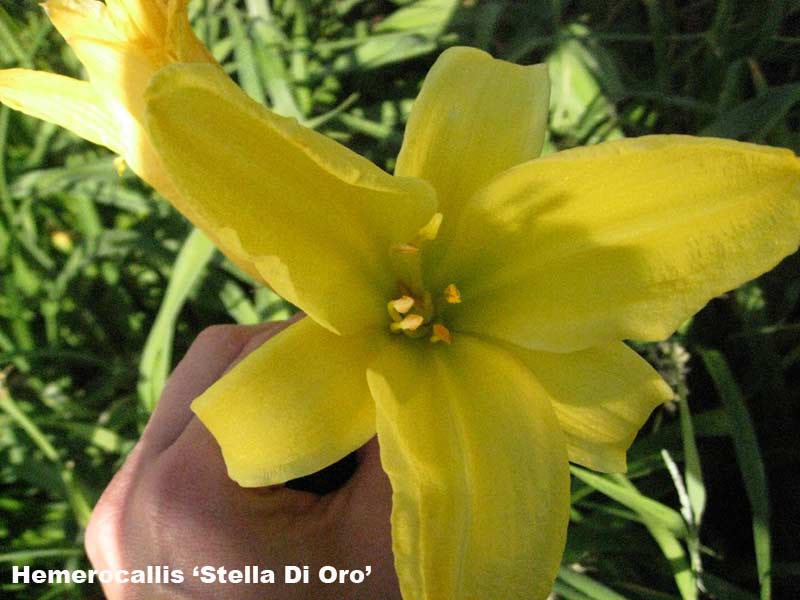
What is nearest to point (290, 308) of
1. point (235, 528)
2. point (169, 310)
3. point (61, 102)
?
point (169, 310)

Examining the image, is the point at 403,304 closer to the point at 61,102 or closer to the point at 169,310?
the point at 61,102

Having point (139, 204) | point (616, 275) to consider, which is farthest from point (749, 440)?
point (139, 204)

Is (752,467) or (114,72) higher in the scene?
(114,72)

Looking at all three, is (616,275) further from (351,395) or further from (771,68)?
(771,68)

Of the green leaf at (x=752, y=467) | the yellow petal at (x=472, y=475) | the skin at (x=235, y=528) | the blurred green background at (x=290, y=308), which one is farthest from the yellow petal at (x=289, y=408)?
the green leaf at (x=752, y=467)

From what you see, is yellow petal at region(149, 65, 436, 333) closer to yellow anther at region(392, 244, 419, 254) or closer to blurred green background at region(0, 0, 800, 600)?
yellow anther at region(392, 244, 419, 254)

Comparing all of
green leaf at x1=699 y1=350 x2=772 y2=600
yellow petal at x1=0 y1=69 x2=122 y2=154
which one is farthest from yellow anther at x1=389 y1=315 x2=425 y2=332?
green leaf at x1=699 y1=350 x2=772 y2=600
